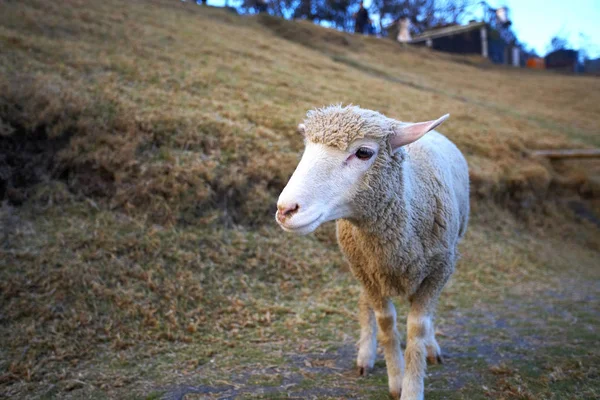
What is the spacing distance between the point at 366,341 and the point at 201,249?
7.76 ft

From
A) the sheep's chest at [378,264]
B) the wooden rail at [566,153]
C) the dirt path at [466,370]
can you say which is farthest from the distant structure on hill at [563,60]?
the sheep's chest at [378,264]

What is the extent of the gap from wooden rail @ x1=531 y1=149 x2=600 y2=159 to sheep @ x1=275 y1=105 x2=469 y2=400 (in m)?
9.09

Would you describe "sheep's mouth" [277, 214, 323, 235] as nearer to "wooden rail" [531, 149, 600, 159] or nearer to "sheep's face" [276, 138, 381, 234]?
"sheep's face" [276, 138, 381, 234]

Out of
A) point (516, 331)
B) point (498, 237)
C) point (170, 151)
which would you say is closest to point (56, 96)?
point (170, 151)

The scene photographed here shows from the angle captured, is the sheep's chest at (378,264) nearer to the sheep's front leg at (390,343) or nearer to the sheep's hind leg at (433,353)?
the sheep's front leg at (390,343)

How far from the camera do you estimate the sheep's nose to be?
253cm

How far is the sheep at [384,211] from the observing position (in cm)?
276

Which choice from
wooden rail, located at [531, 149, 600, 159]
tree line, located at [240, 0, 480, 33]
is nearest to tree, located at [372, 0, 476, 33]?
tree line, located at [240, 0, 480, 33]

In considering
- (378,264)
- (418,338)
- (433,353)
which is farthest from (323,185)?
(433,353)

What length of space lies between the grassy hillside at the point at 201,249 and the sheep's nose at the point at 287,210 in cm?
165

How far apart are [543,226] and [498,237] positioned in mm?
2033

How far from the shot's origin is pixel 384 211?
3104 millimetres

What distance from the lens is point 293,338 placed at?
4.65 m

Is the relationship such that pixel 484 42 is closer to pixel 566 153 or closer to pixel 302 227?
pixel 566 153
